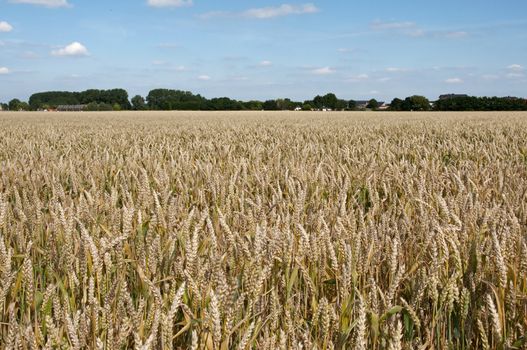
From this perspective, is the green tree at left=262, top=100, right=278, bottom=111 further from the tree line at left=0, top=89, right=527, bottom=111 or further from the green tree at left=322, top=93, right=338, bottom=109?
the green tree at left=322, top=93, right=338, bottom=109

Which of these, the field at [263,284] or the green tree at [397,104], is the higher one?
the green tree at [397,104]

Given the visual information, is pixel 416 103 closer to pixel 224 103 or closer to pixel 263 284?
pixel 224 103

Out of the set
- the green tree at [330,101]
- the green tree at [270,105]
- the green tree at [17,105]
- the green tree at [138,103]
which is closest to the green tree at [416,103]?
the green tree at [330,101]

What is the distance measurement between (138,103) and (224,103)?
34814 mm

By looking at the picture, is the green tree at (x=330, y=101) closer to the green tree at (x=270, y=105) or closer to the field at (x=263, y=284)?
the green tree at (x=270, y=105)

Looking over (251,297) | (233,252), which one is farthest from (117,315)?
(233,252)

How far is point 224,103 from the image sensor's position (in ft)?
261

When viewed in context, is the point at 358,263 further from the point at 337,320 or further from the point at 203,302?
the point at 203,302

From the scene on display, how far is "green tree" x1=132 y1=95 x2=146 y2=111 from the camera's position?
104675 mm

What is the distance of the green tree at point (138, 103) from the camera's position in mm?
104675

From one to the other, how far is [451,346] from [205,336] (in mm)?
691

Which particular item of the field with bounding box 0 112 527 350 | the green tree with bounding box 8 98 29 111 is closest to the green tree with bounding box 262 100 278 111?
the green tree with bounding box 8 98 29 111

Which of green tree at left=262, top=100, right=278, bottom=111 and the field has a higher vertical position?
green tree at left=262, top=100, right=278, bottom=111

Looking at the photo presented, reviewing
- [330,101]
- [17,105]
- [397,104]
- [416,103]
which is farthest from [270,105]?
[17,105]
